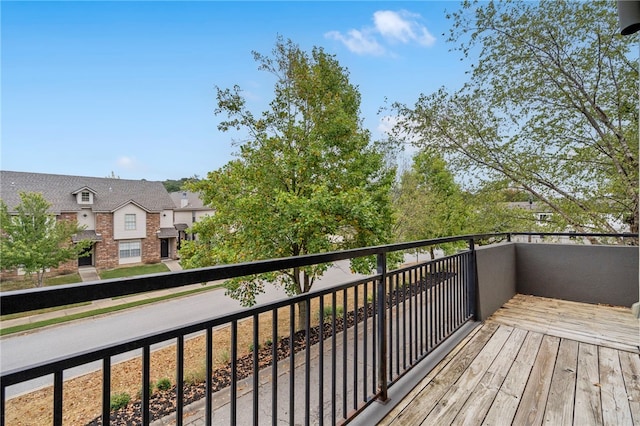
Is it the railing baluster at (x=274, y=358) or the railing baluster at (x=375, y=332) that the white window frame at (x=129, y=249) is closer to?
the railing baluster at (x=375, y=332)

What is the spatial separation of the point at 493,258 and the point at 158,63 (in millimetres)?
9047

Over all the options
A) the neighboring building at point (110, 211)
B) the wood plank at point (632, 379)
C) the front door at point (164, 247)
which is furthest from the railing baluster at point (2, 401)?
the front door at point (164, 247)

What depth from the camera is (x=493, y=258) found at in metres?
3.31

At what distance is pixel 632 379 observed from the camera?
1.96 metres

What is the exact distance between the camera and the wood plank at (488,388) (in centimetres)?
158

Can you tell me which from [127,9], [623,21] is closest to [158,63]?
[127,9]

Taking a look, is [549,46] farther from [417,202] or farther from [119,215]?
[119,215]

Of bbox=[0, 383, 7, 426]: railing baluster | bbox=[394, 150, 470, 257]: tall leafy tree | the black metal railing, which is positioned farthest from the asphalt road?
bbox=[0, 383, 7, 426]: railing baluster

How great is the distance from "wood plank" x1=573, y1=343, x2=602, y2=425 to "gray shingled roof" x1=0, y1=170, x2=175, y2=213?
40.4ft

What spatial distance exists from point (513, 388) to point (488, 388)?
15 centimetres

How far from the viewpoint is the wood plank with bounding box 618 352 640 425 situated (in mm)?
1651

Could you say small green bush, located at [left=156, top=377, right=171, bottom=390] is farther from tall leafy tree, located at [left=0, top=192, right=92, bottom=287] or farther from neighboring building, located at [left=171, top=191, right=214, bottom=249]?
neighboring building, located at [left=171, top=191, right=214, bottom=249]

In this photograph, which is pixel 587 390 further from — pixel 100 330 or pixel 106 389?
pixel 100 330

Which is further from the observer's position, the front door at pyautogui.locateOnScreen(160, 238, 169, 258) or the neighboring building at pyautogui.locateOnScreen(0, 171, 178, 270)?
the front door at pyautogui.locateOnScreen(160, 238, 169, 258)
